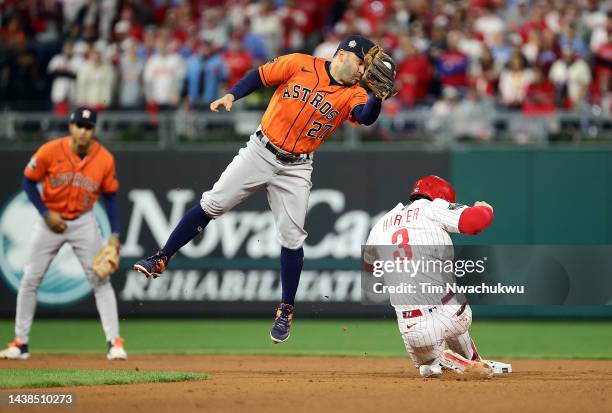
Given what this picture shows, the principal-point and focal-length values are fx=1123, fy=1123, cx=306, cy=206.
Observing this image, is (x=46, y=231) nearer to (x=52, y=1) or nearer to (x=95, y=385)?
(x=95, y=385)

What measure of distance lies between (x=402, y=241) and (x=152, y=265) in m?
2.02

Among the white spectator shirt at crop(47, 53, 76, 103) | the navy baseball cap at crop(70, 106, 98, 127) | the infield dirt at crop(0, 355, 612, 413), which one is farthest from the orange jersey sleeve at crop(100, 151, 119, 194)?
the white spectator shirt at crop(47, 53, 76, 103)

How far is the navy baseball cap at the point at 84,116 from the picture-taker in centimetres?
1084

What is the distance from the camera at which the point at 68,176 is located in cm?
1104

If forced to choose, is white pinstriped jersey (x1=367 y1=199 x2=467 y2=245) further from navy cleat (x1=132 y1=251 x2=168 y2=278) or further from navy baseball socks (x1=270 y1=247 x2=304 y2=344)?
navy cleat (x1=132 y1=251 x2=168 y2=278)

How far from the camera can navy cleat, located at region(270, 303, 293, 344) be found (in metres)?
9.33

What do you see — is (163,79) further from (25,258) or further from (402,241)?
(402,241)

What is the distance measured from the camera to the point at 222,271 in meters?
14.7

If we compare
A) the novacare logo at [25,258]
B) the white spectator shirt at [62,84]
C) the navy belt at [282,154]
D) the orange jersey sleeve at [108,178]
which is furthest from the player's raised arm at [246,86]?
the white spectator shirt at [62,84]

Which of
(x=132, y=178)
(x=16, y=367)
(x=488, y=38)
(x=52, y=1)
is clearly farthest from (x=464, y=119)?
(x=52, y=1)

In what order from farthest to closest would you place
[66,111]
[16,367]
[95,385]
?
[66,111], [16,367], [95,385]

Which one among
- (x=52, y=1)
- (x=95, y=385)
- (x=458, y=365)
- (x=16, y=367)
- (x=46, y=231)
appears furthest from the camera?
(x=52, y=1)

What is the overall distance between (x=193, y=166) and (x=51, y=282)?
2384 millimetres

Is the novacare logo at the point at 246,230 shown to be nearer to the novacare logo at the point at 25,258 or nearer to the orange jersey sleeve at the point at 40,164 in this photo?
the novacare logo at the point at 25,258
